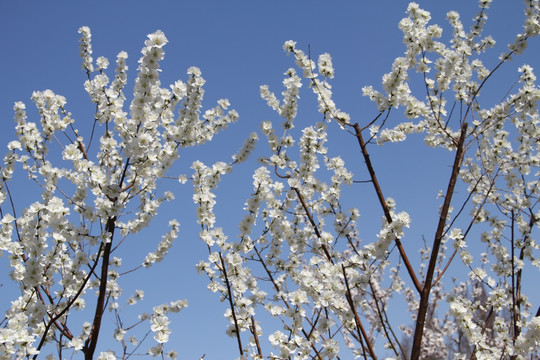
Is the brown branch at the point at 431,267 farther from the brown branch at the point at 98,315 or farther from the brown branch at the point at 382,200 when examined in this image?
the brown branch at the point at 98,315

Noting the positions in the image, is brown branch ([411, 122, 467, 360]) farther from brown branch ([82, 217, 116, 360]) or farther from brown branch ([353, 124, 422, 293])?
brown branch ([82, 217, 116, 360])

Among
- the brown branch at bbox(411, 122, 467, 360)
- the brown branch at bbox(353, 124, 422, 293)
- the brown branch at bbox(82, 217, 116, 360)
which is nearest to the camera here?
the brown branch at bbox(411, 122, 467, 360)

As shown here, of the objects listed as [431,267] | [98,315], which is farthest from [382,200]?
[98,315]

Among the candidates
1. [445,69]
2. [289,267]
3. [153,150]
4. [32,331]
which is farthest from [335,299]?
[32,331]

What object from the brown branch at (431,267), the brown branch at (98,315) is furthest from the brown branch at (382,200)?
the brown branch at (98,315)

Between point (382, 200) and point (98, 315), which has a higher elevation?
point (382, 200)

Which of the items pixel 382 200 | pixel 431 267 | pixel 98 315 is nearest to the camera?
pixel 431 267

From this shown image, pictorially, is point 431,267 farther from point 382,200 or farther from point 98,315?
point 98,315

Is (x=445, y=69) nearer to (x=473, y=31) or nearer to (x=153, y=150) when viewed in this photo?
(x=473, y=31)

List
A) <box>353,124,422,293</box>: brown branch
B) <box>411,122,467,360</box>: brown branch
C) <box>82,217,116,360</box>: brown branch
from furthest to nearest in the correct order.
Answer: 1. <box>82,217,116,360</box>: brown branch
2. <box>353,124,422,293</box>: brown branch
3. <box>411,122,467,360</box>: brown branch

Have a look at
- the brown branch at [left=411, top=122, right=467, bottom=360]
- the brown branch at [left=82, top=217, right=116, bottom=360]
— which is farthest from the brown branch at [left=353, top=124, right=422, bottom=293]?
the brown branch at [left=82, top=217, right=116, bottom=360]

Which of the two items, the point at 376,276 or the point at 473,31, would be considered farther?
the point at 376,276

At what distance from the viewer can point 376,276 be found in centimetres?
1152

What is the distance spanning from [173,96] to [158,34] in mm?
868
